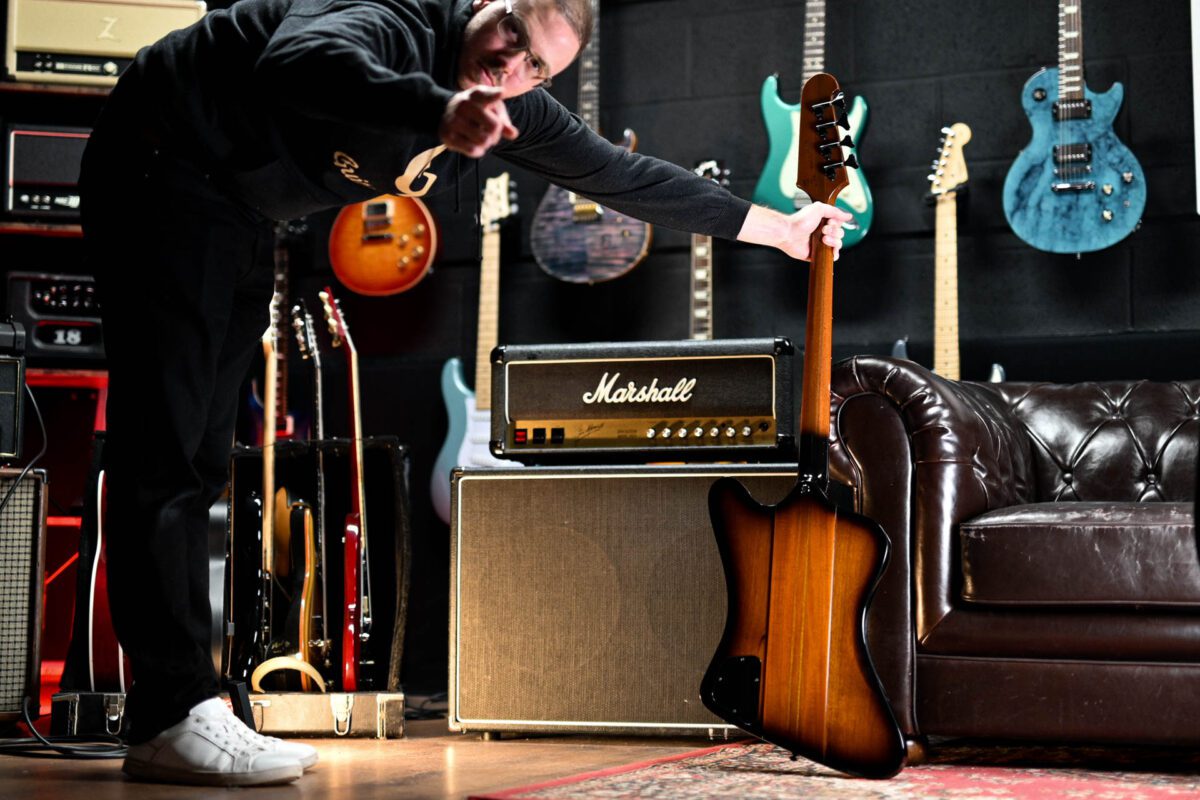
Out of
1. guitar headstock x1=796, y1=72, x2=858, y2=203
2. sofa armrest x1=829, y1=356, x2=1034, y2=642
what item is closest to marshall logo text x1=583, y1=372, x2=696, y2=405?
sofa armrest x1=829, y1=356, x2=1034, y2=642

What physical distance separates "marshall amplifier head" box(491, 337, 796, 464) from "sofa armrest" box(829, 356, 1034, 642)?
16 centimetres

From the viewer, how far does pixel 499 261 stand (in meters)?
4.11

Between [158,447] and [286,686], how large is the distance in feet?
2.90

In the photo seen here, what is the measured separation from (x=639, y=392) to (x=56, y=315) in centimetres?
152

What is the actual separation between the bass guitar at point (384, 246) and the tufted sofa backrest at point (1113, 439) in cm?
191

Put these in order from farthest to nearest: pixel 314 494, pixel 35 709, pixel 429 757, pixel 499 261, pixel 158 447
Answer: pixel 499 261
pixel 314 494
pixel 35 709
pixel 429 757
pixel 158 447

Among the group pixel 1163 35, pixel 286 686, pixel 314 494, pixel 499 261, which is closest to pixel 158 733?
pixel 286 686

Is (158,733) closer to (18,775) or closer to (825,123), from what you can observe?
(18,775)

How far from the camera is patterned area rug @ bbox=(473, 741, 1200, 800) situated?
71.9 inches

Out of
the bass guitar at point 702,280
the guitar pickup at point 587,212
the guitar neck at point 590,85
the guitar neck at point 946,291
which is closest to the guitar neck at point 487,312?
the guitar pickup at point 587,212

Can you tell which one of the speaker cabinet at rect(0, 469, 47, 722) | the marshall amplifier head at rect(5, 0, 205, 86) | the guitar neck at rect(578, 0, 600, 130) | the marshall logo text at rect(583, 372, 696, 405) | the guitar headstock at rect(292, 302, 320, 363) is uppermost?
the guitar neck at rect(578, 0, 600, 130)

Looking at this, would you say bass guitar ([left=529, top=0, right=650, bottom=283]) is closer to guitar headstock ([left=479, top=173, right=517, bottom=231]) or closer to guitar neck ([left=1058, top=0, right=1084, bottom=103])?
guitar headstock ([left=479, top=173, right=517, bottom=231])

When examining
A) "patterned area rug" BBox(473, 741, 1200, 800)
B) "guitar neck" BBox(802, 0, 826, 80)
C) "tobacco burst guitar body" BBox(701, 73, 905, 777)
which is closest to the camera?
"patterned area rug" BBox(473, 741, 1200, 800)

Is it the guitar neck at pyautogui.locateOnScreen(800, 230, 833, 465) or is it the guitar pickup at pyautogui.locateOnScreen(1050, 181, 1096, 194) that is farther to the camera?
the guitar pickup at pyautogui.locateOnScreen(1050, 181, 1096, 194)
